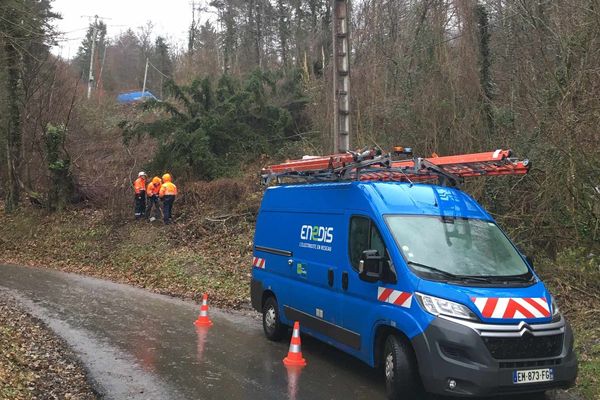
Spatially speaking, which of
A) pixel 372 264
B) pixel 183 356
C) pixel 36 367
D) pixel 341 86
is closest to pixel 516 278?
pixel 372 264

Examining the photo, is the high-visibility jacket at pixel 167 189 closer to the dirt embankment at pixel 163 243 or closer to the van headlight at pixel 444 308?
the dirt embankment at pixel 163 243

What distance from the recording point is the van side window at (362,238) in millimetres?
6698

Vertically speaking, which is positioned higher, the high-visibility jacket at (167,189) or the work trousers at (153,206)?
the high-visibility jacket at (167,189)

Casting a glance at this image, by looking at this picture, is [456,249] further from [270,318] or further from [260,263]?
[260,263]

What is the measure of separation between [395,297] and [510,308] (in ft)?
3.87

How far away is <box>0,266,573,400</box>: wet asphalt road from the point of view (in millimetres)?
6559

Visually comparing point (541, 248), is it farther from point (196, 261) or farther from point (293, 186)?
point (196, 261)

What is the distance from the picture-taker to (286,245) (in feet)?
29.2

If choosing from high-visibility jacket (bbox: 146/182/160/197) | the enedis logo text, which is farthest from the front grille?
high-visibility jacket (bbox: 146/182/160/197)

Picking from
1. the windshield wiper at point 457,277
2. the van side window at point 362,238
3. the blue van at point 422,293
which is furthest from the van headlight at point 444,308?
the van side window at point 362,238

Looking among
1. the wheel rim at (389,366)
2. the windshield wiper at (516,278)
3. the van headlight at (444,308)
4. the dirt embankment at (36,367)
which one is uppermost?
the windshield wiper at (516,278)

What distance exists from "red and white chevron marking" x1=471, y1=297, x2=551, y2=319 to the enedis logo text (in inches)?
97.7

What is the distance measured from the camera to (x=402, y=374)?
5891 mm

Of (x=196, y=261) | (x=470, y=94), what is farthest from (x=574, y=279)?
(x=196, y=261)
